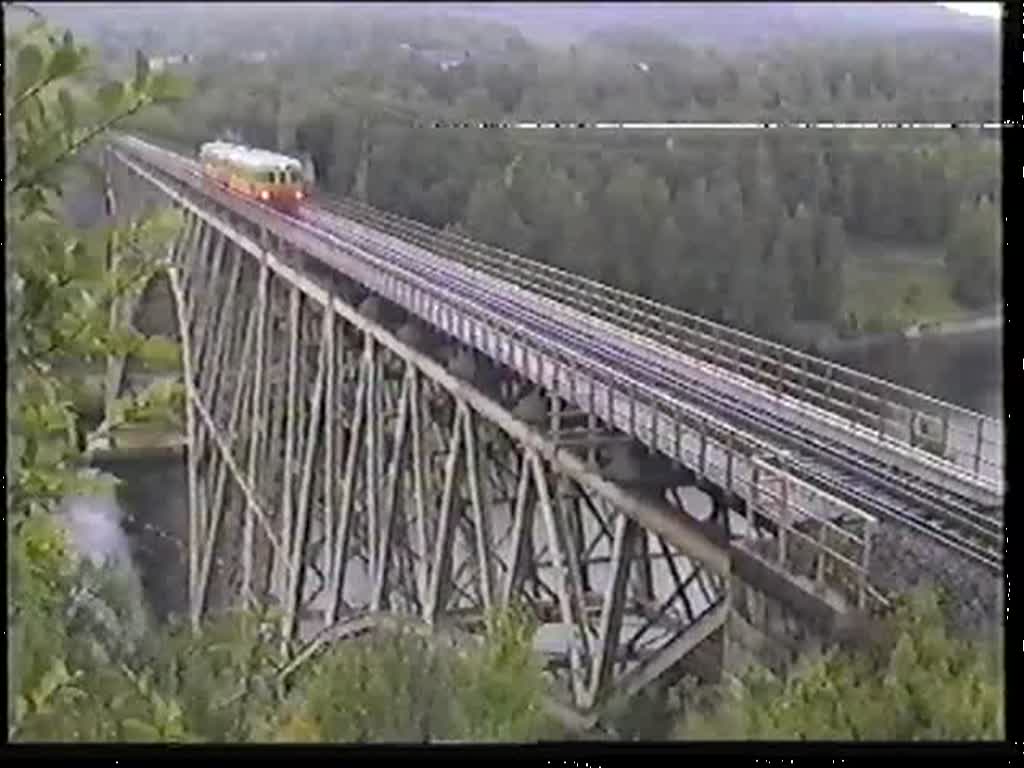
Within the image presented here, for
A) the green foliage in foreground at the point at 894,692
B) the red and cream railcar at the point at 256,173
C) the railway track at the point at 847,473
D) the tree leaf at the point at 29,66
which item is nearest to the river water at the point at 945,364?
the railway track at the point at 847,473

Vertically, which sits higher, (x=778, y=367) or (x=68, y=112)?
(x=68, y=112)

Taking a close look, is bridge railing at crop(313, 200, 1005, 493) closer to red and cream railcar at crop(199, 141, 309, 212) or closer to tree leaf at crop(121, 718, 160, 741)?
red and cream railcar at crop(199, 141, 309, 212)

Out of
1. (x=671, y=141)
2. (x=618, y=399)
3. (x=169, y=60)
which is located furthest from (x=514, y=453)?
(x=169, y=60)

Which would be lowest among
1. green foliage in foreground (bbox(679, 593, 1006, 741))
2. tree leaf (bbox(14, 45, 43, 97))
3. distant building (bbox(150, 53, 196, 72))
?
green foliage in foreground (bbox(679, 593, 1006, 741))

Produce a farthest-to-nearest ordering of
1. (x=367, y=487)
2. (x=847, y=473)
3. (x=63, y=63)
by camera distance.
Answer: (x=367, y=487), (x=847, y=473), (x=63, y=63)

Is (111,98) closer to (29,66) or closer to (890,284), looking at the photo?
(29,66)

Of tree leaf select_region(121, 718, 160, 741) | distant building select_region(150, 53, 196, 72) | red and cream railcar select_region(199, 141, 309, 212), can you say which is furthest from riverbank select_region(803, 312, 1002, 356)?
tree leaf select_region(121, 718, 160, 741)

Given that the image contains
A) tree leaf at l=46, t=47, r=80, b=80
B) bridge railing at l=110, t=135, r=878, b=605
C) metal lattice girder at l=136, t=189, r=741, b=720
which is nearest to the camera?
tree leaf at l=46, t=47, r=80, b=80

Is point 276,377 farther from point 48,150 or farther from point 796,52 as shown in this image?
point 796,52
